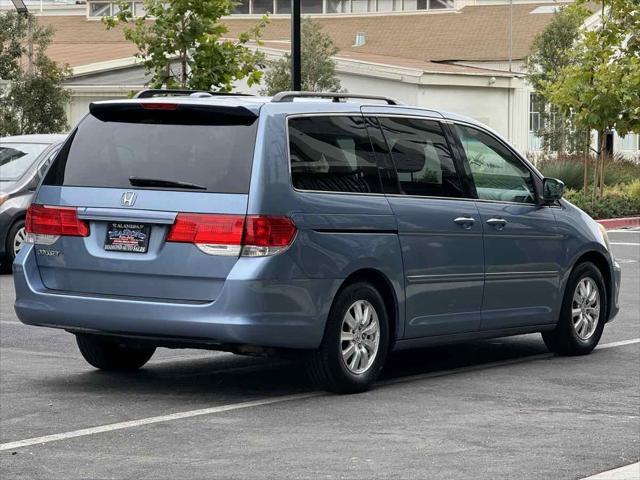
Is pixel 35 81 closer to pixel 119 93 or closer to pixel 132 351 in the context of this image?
pixel 119 93

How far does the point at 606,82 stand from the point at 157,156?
24136 mm

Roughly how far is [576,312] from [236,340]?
3584mm

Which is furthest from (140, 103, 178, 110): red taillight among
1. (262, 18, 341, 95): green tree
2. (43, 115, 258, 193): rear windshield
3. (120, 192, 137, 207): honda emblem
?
(262, 18, 341, 95): green tree

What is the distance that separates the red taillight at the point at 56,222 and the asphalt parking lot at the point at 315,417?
99 cm

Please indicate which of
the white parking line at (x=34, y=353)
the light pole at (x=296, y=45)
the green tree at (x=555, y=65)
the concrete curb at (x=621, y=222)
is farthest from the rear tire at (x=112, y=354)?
the green tree at (x=555, y=65)

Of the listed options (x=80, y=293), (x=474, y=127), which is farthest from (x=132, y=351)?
(x=474, y=127)

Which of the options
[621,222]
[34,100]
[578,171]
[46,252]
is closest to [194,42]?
[34,100]

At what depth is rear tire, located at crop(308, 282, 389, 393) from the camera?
29.9ft

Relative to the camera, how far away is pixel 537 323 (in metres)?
10.9

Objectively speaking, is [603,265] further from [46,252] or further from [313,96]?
[46,252]

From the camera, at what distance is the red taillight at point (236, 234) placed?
8.72 m

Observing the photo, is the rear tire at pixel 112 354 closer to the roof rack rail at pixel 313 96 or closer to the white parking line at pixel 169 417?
the white parking line at pixel 169 417

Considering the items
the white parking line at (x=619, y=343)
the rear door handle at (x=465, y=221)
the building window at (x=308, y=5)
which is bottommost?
the white parking line at (x=619, y=343)

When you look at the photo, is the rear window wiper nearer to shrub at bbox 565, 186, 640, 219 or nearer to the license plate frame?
the license plate frame
